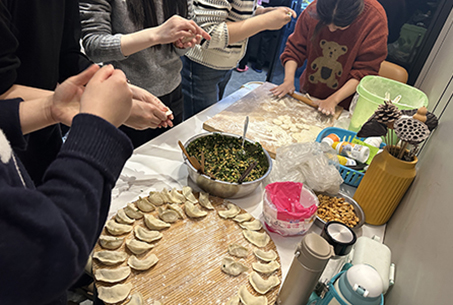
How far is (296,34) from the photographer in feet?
6.59

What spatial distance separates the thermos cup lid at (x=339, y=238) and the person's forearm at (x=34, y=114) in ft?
2.55

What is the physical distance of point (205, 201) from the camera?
101cm

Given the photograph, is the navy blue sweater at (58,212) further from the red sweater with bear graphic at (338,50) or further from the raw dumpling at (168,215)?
the red sweater with bear graphic at (338,50)

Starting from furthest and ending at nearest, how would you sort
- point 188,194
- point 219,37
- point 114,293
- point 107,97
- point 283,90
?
point 283,90 < point 219,37 < point 188,194 < point 114,293 < point 107,97

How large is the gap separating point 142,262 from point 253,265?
32 centimetres

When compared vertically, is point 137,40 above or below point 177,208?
above

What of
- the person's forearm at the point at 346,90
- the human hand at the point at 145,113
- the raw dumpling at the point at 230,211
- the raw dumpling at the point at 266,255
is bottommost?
the raw dumpling at the point at 266,255

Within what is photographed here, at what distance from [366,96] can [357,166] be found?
1.33ft

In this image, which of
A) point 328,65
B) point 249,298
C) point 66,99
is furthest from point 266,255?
point 328,65

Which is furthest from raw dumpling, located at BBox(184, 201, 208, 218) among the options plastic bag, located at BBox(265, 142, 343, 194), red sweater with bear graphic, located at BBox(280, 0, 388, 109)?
red sweater with bear graphic, located at BBox(280, 0, 388, 109)

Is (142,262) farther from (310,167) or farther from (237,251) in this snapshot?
(310,167)

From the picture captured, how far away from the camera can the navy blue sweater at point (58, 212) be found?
1.27 ft

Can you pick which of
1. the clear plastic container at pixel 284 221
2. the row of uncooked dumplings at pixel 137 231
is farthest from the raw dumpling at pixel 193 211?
the clear plastic container at pixel 284 221

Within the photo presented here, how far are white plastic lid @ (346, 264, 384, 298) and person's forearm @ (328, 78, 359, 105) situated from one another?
138cm
